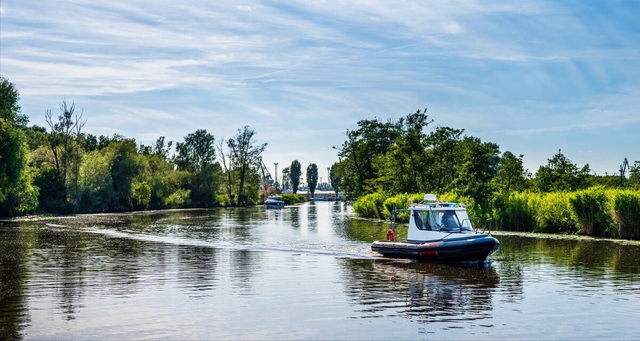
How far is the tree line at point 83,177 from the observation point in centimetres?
6981

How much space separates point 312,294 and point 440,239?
33.7 ft

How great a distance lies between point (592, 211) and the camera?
129 feet

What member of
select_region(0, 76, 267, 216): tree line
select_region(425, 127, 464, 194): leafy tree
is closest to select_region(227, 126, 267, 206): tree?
select_region(0, 76, 267, 216): tree line

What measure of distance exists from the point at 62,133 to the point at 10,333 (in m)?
87.6

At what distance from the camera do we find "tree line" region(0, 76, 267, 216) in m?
69.8

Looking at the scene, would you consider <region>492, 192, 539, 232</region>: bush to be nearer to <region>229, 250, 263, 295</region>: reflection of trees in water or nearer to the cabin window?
the cabin window

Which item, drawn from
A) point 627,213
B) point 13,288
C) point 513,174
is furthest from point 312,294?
point 513,174

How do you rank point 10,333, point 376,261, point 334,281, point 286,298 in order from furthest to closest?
point 376,261
point 334,281
point 286,298
point 10,333

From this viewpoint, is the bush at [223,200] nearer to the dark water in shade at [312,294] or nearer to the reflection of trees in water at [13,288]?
the reflection of trees in water at [13,288]

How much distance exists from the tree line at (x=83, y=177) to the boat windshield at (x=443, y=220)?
52141 mm

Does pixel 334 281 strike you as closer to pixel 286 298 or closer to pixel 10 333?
pixel 286 298

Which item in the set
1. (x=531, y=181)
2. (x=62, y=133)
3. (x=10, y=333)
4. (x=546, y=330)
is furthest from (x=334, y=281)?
(x=62, y=133)

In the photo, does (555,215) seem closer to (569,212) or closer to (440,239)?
Answer: (569,212)

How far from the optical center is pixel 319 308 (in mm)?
17812
